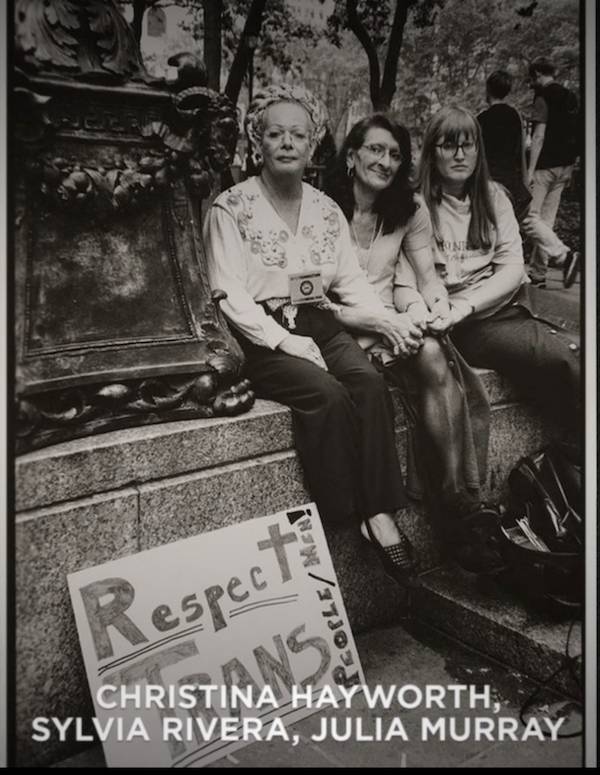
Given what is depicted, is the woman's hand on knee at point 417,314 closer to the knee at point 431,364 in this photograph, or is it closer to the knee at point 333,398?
the knee at point 431,364

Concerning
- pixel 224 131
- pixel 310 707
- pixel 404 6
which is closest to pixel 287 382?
pixel 224 131

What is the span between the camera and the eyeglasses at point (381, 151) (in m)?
3.43

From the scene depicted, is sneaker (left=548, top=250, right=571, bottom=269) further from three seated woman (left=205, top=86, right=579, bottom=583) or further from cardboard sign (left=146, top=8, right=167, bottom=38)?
cardboard sign (left=146, top=8, right=167, bottom=38)

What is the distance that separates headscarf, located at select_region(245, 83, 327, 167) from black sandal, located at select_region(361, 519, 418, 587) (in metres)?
1.63

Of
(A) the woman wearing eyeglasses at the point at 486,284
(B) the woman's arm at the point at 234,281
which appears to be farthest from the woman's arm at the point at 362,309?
(B) the woman's arm at the point at 234,281

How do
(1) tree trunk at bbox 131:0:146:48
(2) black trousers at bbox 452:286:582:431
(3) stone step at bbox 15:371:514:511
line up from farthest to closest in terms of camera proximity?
(2) black trousers at bbox 452:286:582:431 < (1) tree trunk at bbox 131:0:146:48 < (3) stone step at bbox 15:371:514:511

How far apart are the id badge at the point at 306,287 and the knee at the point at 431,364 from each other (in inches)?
20.8

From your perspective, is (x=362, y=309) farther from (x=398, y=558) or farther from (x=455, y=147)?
(x=398, y=558)

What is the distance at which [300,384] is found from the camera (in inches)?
130

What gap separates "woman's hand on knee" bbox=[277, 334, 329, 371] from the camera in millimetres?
3324

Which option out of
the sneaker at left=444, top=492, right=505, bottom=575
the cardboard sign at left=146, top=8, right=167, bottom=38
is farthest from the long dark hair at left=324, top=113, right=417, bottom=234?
the sneaker at left=444, top=492, right=505, bottom=575

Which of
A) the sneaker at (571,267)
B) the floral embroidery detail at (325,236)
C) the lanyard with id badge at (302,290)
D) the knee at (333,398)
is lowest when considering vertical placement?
the knee at (333,398)

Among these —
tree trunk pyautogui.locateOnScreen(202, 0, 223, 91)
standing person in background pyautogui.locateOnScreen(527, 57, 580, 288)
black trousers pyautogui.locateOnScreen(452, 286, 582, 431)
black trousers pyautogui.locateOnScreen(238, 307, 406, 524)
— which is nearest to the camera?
tree trunk pyautogui.locateOnScreen(202, 0, 223, 91)

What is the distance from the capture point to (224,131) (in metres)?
3.15
